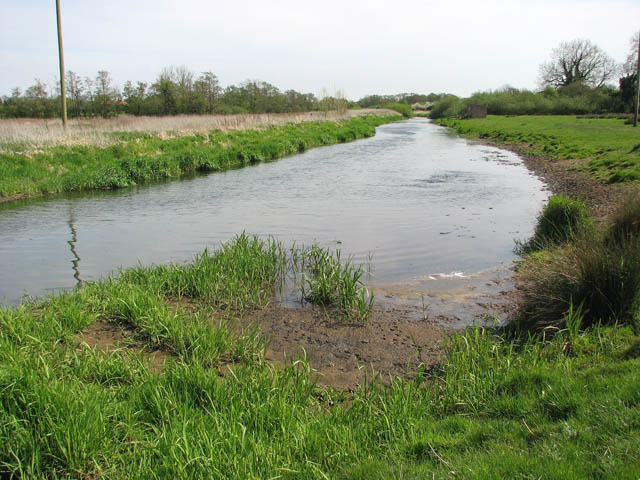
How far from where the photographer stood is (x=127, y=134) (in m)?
25.0

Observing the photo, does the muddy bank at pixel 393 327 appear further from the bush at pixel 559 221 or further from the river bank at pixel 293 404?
the bush at pixel 559 221

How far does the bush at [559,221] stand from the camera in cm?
868

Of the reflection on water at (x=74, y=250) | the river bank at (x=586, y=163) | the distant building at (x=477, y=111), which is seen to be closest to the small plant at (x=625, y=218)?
the river bank at (x=586, y=163)

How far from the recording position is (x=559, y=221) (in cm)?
905

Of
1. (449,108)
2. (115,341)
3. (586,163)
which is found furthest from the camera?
(449,108)

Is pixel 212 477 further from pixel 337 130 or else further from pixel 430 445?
pixel 337 130

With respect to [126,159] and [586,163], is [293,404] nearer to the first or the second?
[126,159]

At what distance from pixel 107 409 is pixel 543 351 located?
156 inches

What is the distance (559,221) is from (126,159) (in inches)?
678

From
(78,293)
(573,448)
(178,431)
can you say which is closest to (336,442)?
(178,431)

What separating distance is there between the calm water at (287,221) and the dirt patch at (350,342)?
199cm

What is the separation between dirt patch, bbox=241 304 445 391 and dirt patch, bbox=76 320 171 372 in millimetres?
1199

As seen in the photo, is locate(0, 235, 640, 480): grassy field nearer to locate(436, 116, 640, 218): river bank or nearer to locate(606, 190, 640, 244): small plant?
locate(606, 190, 640, 244): small plant

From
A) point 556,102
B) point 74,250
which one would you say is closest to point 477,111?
point 556,102
